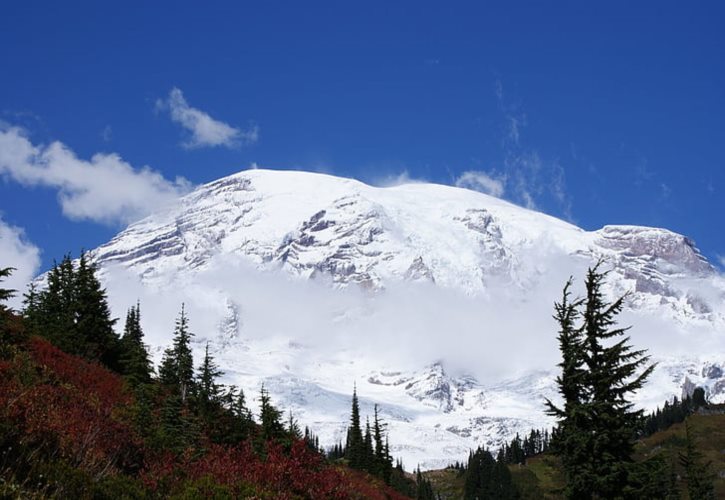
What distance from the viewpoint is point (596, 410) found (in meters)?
22.0

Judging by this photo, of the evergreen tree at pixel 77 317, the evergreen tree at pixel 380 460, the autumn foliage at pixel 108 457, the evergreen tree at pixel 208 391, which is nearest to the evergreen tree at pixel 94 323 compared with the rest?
the evergreen tree at pixel 77 317

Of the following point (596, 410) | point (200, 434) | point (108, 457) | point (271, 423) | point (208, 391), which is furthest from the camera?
point (208, 391)

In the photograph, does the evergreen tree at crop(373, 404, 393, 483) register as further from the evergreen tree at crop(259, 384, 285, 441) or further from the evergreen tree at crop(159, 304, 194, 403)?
the evergreen tree at crop(259, 384, 285, 441)

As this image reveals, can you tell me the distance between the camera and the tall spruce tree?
21438mm

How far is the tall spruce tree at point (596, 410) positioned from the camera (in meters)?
21.4

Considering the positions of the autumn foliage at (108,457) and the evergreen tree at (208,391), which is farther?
the evergreen tree at (208,391)

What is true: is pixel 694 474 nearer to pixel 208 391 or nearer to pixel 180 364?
pixel 180 364

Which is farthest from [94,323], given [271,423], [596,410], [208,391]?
[596,410]

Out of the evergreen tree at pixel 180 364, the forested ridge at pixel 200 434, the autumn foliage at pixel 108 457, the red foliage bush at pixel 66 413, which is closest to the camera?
the autumn foliage at pixel 108 457

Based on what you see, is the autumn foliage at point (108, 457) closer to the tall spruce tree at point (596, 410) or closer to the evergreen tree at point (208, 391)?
the tall spruce tree at point (596, 410)

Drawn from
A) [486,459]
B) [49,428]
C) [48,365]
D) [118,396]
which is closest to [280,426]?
[118,396]

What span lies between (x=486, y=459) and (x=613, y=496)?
180448 millimetres

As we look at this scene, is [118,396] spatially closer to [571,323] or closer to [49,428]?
[49,428]

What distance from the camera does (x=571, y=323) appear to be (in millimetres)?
23891
